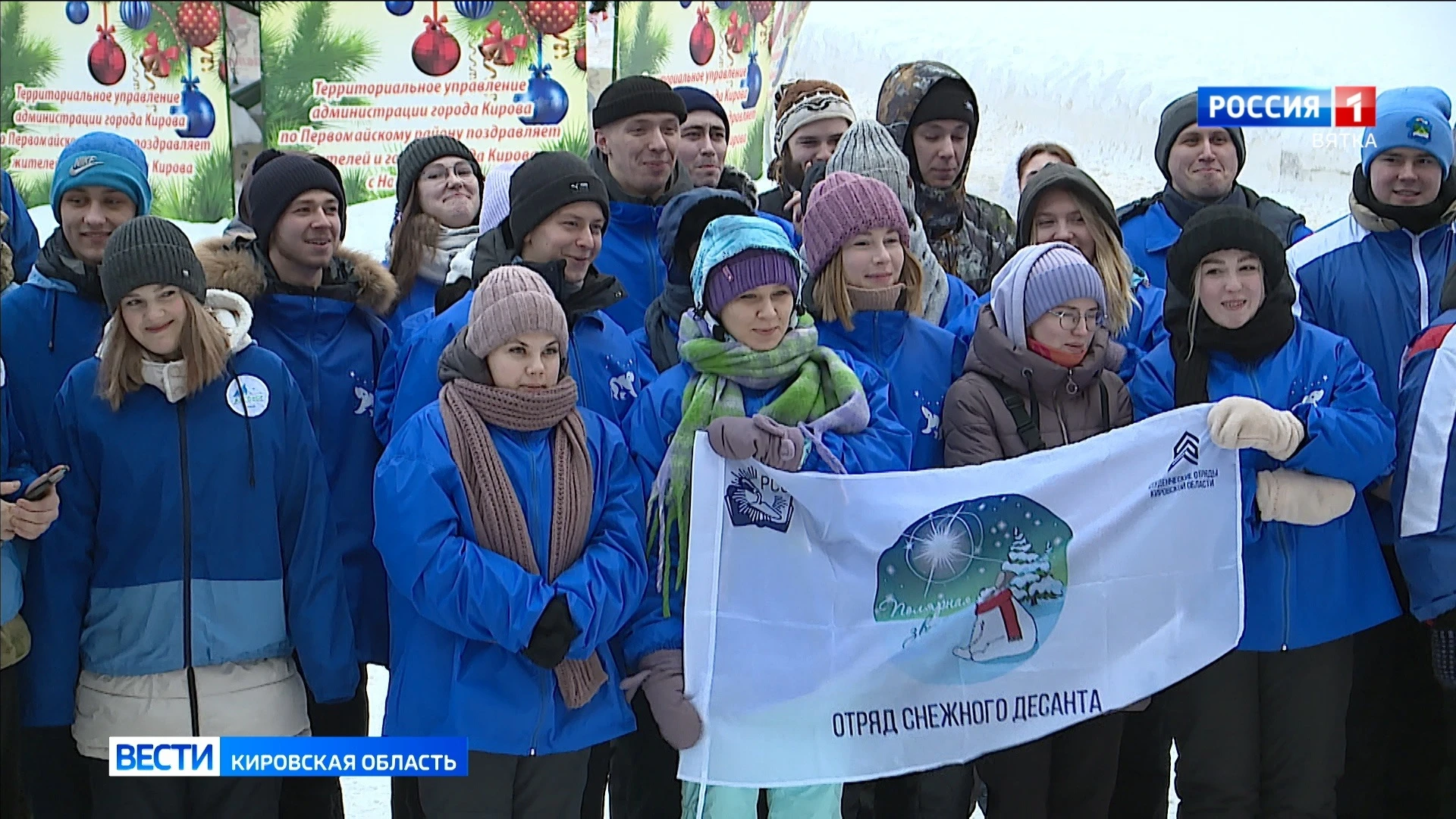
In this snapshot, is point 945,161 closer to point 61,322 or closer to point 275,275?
point 275,275

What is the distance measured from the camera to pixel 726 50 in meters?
7.09

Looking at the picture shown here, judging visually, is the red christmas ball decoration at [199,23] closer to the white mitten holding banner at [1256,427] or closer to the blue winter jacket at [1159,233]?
the blue winter jacket at [1159,233]

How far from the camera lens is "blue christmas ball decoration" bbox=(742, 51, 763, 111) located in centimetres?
717

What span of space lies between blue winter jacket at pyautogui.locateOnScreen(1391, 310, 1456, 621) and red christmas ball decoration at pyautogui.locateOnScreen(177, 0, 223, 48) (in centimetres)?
647

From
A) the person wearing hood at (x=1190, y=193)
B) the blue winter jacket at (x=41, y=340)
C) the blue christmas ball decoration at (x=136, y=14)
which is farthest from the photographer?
the blue christmas ball decoration at (x=136, y=14)

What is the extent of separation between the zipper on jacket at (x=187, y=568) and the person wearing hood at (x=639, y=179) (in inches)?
48.2

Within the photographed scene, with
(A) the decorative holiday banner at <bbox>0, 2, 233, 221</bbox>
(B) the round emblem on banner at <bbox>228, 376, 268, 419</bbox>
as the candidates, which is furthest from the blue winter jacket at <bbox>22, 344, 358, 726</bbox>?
(A) the decorative holiday banner at <bbox>0, 2, 233, 221</bbox>

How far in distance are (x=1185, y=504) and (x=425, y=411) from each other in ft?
5.46

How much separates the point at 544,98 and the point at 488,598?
4968 mm

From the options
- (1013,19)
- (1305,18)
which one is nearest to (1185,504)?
(1305,18)

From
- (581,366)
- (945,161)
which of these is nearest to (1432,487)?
(945,161)

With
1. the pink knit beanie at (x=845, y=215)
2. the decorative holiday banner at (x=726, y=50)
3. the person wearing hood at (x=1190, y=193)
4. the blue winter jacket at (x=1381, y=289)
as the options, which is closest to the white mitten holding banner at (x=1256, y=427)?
the blue winter jacket at (x=1381, y=289)

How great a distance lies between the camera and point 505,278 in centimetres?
276

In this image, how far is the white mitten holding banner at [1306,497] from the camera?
294 cm
